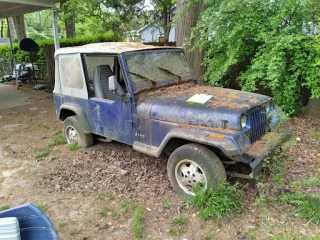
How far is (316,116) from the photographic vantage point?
5.89 meters

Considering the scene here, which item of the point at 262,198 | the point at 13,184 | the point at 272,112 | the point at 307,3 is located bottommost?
the point at 13,184

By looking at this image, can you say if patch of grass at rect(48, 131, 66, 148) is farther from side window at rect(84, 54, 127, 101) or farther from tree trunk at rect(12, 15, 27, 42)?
→ tree trunk at rect(12, 15, 27, 42)

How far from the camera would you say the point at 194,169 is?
3221 millimetres

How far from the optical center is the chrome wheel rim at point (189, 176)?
125 inches

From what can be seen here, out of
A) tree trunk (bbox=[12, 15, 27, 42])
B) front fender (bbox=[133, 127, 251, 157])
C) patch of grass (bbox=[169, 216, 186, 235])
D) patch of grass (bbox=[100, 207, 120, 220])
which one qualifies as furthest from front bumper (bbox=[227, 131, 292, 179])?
tree trunk (bbox=[12, 15, 27, 42])

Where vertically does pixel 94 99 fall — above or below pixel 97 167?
above

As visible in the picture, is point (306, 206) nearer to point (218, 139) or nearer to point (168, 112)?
point (218, 139)

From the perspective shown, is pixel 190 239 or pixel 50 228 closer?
pixel 50 228

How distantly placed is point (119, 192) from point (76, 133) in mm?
1874

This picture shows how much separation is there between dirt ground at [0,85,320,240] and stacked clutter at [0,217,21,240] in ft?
3.37

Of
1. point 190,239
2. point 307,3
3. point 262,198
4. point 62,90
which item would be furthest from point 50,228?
point 307,3

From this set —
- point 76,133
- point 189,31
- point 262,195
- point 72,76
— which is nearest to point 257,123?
point 262,195

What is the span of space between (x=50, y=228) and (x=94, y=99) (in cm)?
261

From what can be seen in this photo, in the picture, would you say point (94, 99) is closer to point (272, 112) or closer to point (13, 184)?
point (13, 184)
